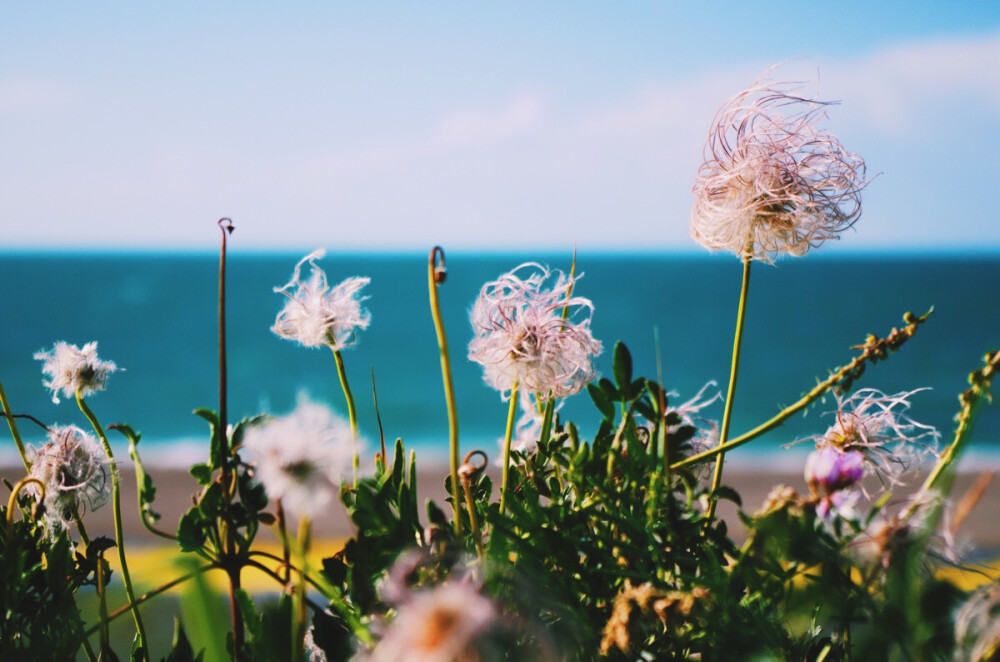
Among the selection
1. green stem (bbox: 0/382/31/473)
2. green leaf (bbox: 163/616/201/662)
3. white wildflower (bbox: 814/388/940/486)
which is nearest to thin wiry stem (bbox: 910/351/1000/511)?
white wildflower (bbox: 814/388/940/486)

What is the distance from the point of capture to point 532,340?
0.53 meters

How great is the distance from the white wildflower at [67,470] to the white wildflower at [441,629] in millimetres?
290

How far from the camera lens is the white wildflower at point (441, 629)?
0.26m

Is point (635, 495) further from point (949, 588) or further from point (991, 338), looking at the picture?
point (991, 338)

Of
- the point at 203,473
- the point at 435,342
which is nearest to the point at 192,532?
the point at 203,473

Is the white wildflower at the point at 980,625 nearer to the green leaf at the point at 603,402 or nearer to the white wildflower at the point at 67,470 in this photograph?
the green leaf at the point at 603,402

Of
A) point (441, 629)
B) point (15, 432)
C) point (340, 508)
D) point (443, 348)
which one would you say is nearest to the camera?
point (441, 629)

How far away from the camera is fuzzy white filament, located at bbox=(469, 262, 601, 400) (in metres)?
0.52

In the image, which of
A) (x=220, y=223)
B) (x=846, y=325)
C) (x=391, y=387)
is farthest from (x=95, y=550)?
(x=846, y=325)

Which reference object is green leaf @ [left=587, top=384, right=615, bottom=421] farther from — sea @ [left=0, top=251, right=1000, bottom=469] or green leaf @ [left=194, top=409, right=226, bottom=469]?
sea @ [left=0, top=251, right=1000, bottom=469]

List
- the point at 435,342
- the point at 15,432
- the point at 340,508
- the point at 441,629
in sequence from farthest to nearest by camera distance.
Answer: the point at 435,342, the point at 340,508, the point at 15,432, the point at 441,629

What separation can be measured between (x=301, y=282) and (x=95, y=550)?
204 mm

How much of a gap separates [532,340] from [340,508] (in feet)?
23.0

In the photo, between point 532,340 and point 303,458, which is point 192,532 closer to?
point 303,458
